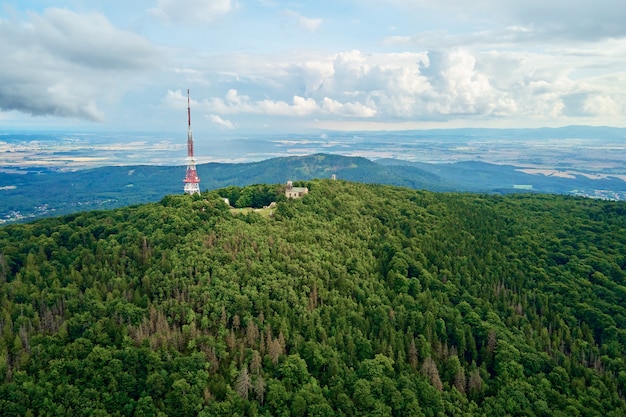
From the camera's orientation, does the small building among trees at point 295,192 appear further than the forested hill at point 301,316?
Yes

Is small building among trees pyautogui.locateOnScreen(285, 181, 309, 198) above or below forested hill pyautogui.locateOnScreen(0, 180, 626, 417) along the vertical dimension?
above

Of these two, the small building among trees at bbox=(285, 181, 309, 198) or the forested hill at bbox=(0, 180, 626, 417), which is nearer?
the forested hill at bbox=(0, 180, 626, 417)

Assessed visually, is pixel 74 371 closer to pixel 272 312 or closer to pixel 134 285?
pixel 134 285

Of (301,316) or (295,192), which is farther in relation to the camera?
(295,192)

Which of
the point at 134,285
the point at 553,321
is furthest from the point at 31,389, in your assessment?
the point at 553,321

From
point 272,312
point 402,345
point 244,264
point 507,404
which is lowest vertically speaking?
point 507,404

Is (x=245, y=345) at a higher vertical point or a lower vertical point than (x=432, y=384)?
higher

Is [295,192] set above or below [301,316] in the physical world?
above

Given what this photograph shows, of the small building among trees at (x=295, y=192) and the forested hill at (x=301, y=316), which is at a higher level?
the small building among trees at (x=295, y=192)
